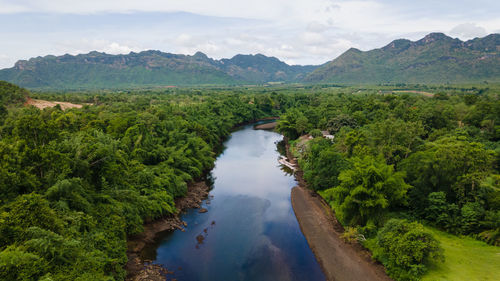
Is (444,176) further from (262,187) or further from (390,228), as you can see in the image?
(262,187)

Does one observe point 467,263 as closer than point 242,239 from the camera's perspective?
Yes

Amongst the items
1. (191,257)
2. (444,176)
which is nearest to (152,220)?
(191,257)

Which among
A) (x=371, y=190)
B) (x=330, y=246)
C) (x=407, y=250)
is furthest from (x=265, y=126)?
(x=407, y=250)

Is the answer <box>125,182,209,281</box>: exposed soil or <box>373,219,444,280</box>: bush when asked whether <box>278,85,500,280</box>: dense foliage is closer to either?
<box>373,219,444,280</box>: bush

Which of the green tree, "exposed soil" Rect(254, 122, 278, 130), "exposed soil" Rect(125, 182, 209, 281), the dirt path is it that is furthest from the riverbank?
"exposed soil" Rect(254, 122, 278, 130)

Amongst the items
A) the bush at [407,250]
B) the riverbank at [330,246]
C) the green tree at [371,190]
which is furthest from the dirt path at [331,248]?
the green tree at [371,190]

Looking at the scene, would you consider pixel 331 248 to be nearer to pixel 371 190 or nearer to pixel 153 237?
pixel 371 190
